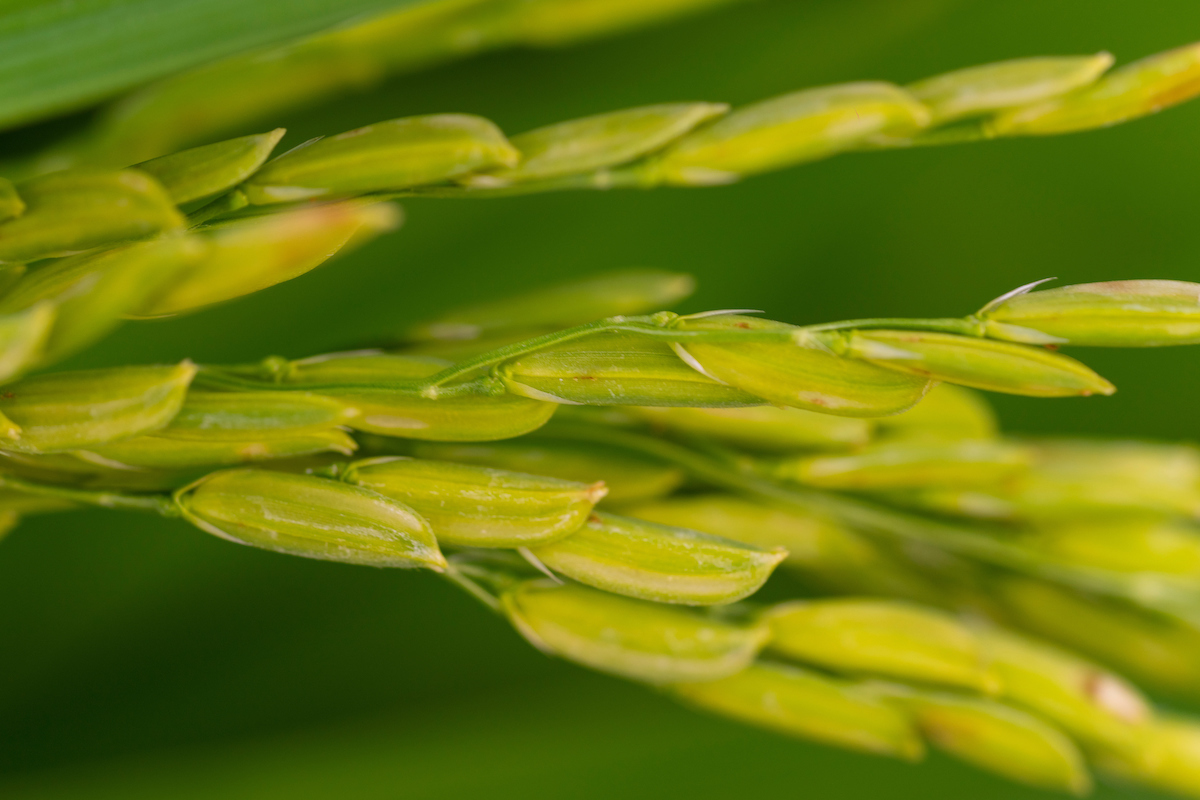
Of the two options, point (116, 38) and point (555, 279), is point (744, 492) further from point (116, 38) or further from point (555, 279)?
point (116, 38)

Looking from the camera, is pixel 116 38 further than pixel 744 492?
No

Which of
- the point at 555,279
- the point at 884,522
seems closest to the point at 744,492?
the point at 884,522

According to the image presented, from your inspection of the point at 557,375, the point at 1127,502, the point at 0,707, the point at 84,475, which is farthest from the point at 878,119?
the point at 0,707

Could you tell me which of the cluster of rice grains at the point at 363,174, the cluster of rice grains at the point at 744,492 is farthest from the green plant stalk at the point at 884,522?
the cluster of rice grains at the point at 363,174

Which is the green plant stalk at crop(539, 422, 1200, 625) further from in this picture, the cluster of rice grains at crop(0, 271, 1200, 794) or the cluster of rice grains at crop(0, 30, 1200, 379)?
the cluster of rice grains at crop(0, 30, 1200, 379)

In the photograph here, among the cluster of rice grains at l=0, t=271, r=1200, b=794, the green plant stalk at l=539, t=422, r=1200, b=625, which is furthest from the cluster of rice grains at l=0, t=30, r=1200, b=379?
the green plant stalk at l=539, t=422, r=1200, b=625

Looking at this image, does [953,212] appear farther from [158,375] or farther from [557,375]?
[158,375]
